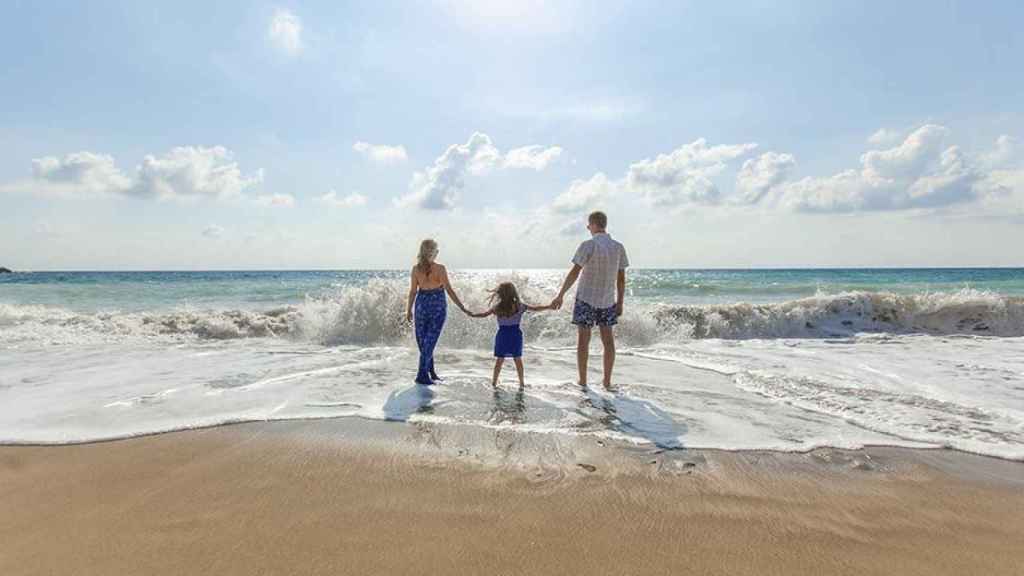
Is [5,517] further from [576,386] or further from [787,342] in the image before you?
[787,342]

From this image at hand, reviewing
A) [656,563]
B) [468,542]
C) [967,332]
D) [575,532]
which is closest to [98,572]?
[468,542]

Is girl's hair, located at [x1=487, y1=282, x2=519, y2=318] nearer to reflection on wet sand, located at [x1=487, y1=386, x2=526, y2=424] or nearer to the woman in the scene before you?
the woman

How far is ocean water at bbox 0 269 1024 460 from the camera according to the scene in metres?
4.75

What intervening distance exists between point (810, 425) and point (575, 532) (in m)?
3.15

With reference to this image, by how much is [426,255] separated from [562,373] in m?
2.48

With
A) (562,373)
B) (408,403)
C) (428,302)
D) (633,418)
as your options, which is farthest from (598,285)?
(408,403)

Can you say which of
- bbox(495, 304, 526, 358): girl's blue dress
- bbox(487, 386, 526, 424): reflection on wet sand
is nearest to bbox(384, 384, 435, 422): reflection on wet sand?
bbox(487, 386, 526, 424): reflection on wet sand

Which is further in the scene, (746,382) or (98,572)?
(746,382)

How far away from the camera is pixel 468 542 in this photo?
2.59m

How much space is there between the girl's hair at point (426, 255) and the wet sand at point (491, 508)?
2.78m

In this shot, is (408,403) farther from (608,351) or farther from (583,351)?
(608,351)

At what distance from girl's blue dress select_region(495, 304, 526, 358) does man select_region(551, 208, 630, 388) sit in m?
0.52

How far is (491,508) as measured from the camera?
2982mm

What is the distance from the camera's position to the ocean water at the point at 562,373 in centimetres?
475
